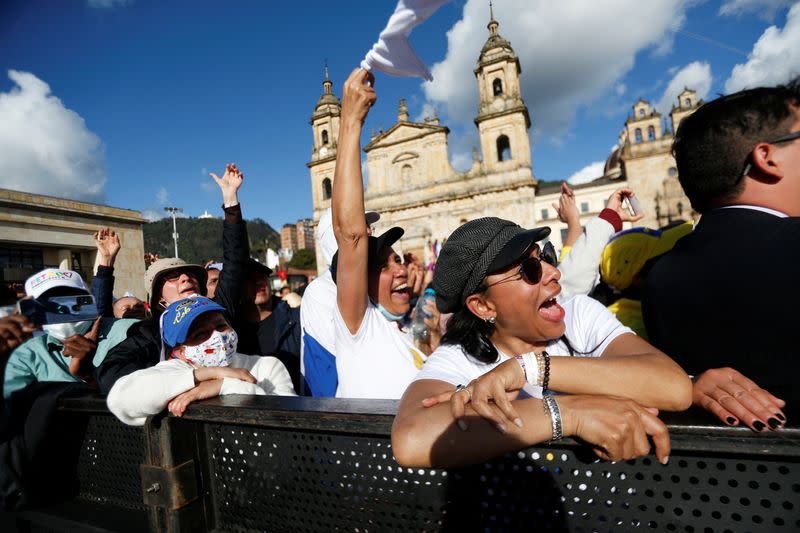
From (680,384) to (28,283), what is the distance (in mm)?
4673

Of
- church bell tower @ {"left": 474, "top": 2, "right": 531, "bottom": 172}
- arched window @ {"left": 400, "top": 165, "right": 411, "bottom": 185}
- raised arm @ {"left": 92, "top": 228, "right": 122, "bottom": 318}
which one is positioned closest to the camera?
raised arm @ {"left": 92, "top": 228, "right": 122, "bottom": 318}

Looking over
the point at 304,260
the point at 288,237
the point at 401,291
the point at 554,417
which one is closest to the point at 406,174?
the point at 401,291

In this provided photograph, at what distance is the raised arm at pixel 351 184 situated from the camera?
178 centimetres

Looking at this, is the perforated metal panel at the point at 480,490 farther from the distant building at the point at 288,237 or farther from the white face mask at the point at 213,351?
the distant building at the point at 288,237

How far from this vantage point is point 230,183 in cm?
339

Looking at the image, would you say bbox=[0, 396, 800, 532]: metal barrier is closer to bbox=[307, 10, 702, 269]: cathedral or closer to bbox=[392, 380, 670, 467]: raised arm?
bbox=[392, 380, 670, 467]: raised arm

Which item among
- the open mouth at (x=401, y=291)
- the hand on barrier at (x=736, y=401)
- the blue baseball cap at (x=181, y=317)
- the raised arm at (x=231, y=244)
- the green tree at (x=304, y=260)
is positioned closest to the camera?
the hand on barrier at (x=736, y=401)

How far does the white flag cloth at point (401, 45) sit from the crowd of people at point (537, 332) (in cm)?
18

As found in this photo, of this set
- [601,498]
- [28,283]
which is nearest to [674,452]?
[601,498]

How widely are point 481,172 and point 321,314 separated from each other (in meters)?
33.1

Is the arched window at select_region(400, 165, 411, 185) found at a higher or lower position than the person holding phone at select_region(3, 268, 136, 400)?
higher

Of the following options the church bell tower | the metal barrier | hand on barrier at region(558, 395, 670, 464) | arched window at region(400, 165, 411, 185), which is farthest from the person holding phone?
arched window at region(400, 165, 411, 185)

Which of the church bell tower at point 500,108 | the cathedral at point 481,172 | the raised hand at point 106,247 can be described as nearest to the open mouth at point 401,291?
the raised hand at point 106,247

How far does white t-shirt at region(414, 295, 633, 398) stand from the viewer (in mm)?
1506
